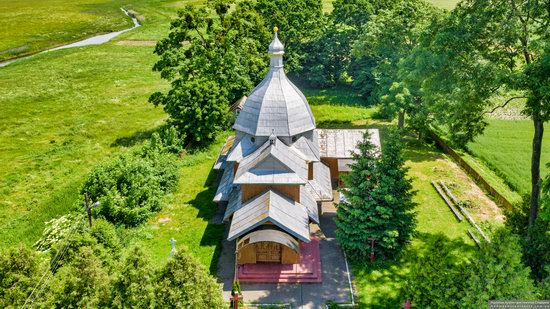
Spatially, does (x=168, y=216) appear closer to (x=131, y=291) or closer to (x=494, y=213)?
(x=131, y=291)

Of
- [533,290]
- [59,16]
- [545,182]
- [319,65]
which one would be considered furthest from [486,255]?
[59,16]

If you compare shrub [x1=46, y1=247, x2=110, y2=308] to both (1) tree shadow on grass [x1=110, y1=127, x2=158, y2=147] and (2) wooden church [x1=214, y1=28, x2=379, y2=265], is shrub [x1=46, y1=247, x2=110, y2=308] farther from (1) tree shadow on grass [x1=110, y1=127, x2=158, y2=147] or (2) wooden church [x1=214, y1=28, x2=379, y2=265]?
(1) tree shadow on grass [x1=110, y1=127, x2=158, y2=147]

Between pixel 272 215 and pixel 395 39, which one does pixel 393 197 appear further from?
pixel 395 39

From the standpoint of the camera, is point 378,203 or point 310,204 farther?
point 310,204

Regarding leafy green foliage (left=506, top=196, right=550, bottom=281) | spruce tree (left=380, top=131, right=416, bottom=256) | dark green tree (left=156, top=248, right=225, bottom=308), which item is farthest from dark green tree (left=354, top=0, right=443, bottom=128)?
dark green tree (left=156, top=248, right=225, bottom=308)

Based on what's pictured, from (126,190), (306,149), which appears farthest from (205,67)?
(306,149)

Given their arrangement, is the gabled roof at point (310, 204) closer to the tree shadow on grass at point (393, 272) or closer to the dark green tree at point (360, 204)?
the dark green tree at point (360, 204)
